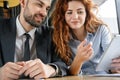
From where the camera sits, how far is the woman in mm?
1393

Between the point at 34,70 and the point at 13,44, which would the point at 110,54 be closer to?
the point at 34,70

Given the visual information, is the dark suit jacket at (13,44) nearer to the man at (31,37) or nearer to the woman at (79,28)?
the man at (31,37)

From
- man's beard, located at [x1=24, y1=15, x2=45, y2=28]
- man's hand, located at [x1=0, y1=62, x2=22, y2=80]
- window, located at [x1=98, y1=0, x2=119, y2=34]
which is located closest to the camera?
man's hand, located at [x1=0, y1=62, x2=22, y2=80]

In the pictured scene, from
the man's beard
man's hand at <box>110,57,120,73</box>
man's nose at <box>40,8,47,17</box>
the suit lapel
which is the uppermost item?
man's nose at <box>40,8,47,17</box>

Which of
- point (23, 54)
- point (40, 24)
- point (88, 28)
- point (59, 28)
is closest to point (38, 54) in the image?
point (23, 54)

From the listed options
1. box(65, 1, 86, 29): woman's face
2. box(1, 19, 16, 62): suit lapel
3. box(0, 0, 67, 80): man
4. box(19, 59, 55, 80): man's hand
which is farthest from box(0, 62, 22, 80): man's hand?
box(65, 1, 86, 29): woman's face

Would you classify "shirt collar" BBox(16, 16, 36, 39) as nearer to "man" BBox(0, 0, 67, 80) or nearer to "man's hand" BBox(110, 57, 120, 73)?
"man" BBox(0, 0, 67, 80)

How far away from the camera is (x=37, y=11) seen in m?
1.32

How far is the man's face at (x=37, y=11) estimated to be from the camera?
1.31m

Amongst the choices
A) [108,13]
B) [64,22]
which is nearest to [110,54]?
[64,22]

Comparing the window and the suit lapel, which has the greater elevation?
the window

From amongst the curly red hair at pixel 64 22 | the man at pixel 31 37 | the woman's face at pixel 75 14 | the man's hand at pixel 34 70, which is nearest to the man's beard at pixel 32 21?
the man at pixel 31 37

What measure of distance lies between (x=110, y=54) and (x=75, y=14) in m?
0.58

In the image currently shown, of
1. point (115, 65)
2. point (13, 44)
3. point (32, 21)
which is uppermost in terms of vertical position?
point (32, 21)
